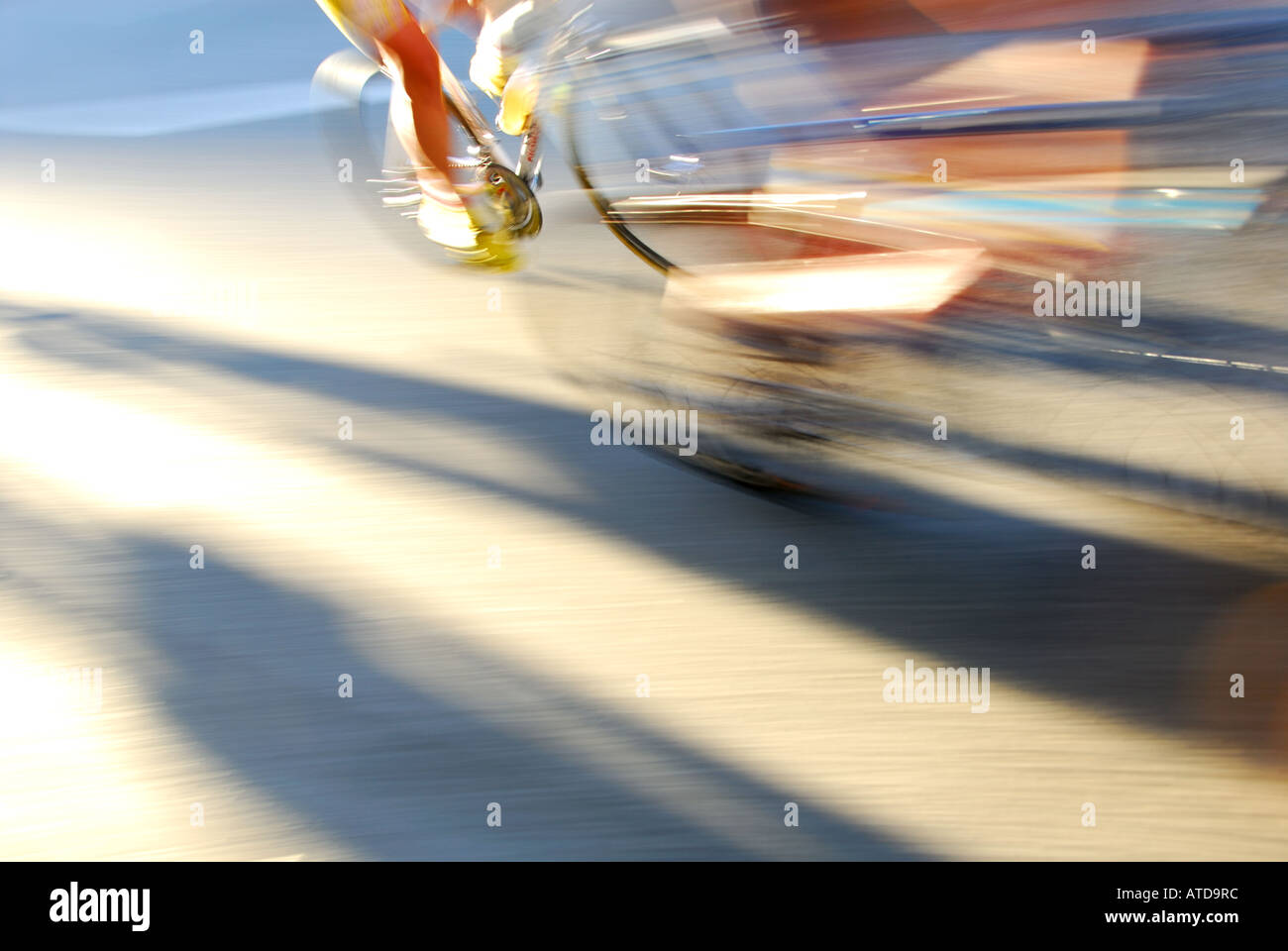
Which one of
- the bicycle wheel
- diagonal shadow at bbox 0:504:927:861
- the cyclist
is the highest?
the cyclist

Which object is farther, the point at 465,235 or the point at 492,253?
the point at 492,253

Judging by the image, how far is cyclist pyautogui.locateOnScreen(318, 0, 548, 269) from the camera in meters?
2.25

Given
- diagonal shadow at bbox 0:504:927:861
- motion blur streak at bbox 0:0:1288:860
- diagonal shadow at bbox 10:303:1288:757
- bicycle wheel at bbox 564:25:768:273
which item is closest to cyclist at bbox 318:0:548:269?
motion blur streak at bbox 0:0:1288:860

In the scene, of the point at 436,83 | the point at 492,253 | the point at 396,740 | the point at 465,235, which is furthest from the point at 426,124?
the point at 396,740

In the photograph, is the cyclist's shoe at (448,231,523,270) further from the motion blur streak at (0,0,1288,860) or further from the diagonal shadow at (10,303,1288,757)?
the diagonal shadow at (10,303,1288,757)

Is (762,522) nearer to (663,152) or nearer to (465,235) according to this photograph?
(663,152)

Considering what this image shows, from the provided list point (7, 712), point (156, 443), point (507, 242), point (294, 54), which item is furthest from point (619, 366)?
point (294, 54)

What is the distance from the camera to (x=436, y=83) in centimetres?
237

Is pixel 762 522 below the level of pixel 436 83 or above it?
below

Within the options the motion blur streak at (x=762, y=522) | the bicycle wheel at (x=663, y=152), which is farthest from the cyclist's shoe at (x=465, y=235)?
the bicycle wheel at (x=663, y=152)

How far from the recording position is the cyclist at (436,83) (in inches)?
88.7

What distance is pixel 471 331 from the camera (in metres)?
2.93

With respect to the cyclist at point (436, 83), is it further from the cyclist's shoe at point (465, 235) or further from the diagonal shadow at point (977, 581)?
the diagonal shadow at point (977, 581)

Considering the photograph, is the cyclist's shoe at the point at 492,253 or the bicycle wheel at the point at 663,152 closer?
the bicycle wheel at the point at 663,152
